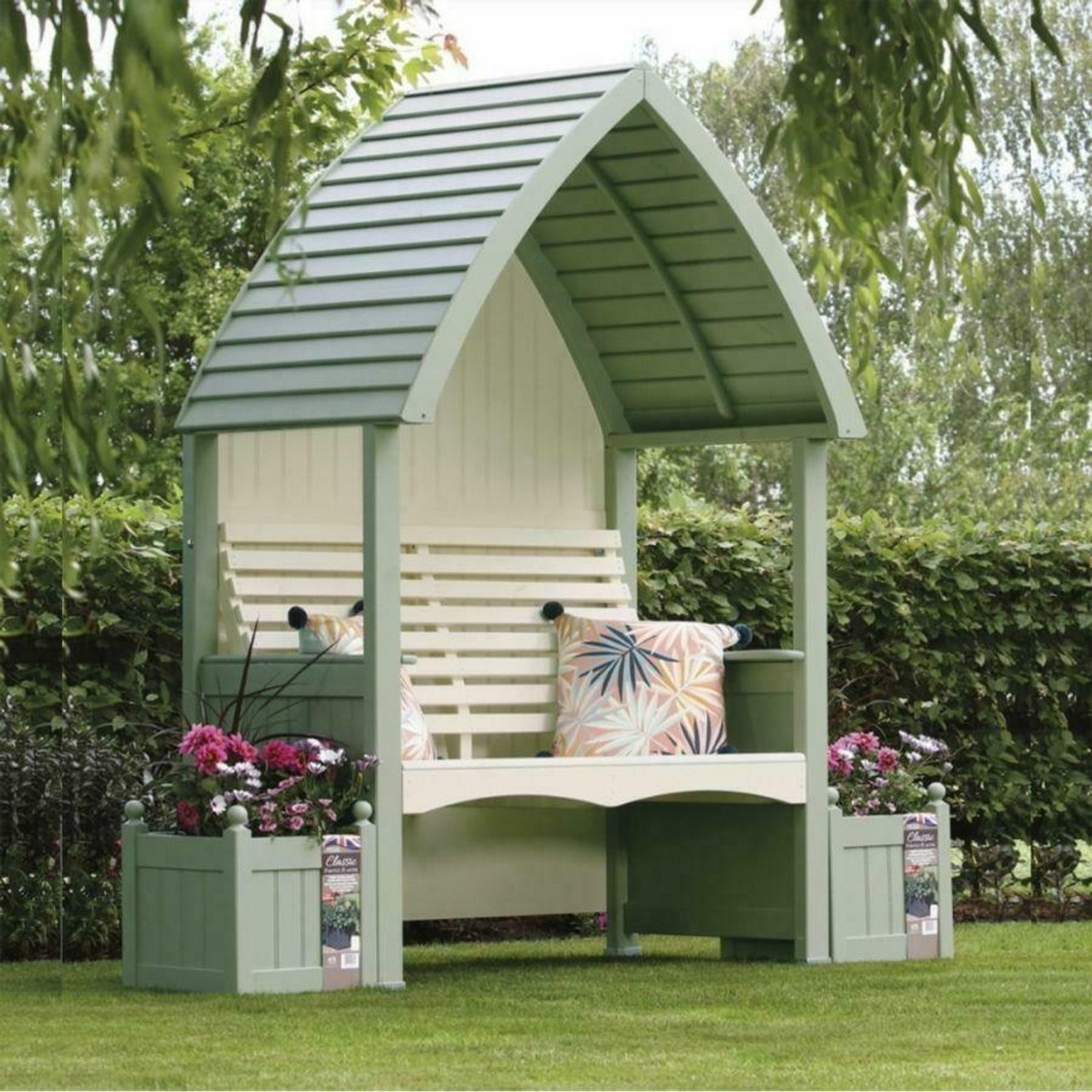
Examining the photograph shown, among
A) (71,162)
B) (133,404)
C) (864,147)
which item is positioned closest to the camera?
(71,162)

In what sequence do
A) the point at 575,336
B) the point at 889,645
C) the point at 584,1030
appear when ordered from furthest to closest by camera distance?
the point at 889,645
the point at 575,336
the point at 584,1030

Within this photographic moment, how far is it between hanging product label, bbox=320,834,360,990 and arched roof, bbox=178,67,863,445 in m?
1.00

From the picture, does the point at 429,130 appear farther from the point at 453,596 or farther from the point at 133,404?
the point at 133,404

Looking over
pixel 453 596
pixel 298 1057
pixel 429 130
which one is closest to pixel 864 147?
pixel 429 130

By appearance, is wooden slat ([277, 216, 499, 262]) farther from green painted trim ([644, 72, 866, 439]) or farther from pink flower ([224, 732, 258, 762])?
pink flower ([224, 732, 258, 762])

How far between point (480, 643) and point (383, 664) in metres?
0.95

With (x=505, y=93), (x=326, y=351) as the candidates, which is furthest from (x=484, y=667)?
(x=505, y=93)

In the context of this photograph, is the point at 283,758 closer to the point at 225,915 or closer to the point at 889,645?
the point at 225,915

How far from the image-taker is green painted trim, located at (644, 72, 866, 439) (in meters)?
6.22

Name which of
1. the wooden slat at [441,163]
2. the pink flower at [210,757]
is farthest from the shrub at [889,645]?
the wooden slat at [441,163]

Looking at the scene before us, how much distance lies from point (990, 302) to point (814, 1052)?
271 cm

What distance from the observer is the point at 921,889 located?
664 centimetres

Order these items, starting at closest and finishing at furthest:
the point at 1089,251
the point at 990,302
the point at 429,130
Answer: the point at 429,130 → the point at 990,302 → the point at 1089,251

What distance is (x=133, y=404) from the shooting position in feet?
15.3
